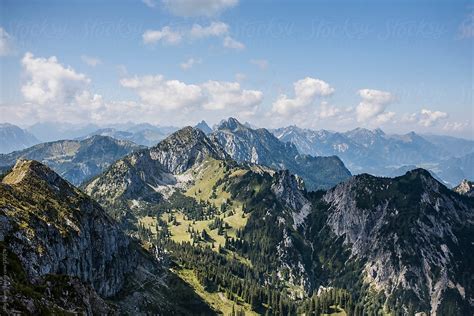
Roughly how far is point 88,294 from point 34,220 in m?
59.3

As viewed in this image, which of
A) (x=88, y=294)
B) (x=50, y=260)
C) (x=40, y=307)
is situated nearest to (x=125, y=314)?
(x=50, y=260)

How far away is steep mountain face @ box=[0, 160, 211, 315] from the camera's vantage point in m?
74.1

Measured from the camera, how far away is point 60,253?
5325 inches

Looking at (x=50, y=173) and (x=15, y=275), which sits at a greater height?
(x=50, y=173)

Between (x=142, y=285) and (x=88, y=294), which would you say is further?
(x=142, y=285)

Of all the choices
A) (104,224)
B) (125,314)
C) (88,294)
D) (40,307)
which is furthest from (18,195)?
(40,307)

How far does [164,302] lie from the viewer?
196m

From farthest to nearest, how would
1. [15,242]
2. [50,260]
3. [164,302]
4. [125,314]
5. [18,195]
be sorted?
[164,302] < [125,314] < [18,195] < [50,260] < [15,242]

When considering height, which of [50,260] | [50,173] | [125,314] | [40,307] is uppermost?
[50,173]

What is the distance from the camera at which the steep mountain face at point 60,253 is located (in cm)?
7412

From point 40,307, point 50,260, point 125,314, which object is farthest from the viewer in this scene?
point 125,314

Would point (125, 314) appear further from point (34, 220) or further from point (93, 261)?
point (34, 220)

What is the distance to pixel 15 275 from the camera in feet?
257

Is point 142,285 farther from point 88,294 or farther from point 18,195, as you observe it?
point 88,294
